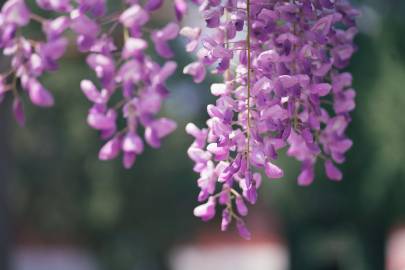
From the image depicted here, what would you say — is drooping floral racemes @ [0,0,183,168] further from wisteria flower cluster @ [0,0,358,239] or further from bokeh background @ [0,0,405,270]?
bokeh background @ [0,0,405,270]

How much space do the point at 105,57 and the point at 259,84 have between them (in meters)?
0.19

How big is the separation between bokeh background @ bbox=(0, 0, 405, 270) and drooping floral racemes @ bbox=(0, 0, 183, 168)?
289 cm

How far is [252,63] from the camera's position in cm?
88

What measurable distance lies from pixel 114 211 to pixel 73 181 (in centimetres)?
45

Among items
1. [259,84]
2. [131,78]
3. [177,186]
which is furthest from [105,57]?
[177,186]

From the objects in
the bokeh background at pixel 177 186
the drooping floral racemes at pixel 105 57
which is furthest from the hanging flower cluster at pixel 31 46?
the bokeh background at pixel 177 186

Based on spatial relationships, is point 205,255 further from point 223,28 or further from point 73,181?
point 223,28

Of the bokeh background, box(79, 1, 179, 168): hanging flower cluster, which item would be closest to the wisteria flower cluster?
box(79, 1, 179, 168): hanging flower cluster

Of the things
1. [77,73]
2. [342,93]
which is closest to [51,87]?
[77,73]

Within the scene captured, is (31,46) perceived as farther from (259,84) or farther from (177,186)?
(177,186)

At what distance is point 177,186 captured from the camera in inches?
231

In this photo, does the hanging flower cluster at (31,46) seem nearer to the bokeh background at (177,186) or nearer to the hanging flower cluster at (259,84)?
the hanging flower cluster at (259,84)

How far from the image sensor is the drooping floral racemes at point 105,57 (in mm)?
702

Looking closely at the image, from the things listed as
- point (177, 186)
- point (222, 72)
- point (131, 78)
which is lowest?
point (177, 186)
